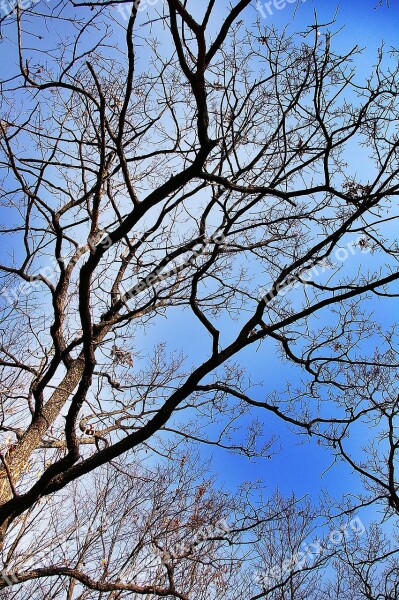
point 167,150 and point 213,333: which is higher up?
point 167,150

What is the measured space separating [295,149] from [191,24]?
178 centimetres

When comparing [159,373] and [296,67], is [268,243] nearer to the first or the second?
[296,67]

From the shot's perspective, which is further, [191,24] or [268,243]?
[268,243]

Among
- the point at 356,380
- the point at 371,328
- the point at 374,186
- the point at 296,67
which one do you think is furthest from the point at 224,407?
the point at 296,67

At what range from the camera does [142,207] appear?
9.92 feet

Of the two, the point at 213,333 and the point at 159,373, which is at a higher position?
the point at 159,373

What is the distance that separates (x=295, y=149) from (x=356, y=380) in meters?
2.53

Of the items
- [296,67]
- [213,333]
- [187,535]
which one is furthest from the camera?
[187,535]

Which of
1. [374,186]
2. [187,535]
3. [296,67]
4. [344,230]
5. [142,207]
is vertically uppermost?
[296,67]

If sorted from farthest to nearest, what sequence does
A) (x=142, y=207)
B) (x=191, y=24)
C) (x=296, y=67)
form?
(x=296, y=67)
(x=142, y=207)
(x=191, y=24)

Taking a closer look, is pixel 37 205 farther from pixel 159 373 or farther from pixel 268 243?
pixel 159 373

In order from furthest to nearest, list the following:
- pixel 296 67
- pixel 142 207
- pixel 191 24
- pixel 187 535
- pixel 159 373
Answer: pixel 187 535 → pixel 159 373 → pixel 296 67 → pixel 142 207 → pixel 191 24

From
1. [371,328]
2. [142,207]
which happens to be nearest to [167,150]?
[142,207]

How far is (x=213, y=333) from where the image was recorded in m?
3.73
